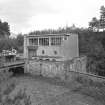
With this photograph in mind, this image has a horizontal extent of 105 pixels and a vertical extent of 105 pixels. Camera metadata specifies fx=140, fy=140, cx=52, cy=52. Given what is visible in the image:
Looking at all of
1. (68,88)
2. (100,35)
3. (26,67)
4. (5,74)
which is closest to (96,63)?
(100,35)

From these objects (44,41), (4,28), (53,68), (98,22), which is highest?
(4,28)

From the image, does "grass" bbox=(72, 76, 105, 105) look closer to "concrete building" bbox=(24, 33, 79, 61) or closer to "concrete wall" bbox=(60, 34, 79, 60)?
"concrete wall" bbox=(60, 34, 79, 60)

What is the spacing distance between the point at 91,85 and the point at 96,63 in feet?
27.7

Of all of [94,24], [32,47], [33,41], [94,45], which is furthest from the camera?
[94,24]

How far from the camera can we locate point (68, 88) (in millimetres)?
15039

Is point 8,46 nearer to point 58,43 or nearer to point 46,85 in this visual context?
point 58,43

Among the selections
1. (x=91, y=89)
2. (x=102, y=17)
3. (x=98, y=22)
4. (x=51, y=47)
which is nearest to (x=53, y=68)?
(x=51, y=47)

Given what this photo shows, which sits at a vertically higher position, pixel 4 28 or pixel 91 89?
pixel 4 28

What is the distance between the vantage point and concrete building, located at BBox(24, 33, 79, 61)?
72.0ft

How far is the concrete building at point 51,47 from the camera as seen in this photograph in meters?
21.9

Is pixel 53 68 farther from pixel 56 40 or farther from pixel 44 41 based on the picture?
pixel 44 41

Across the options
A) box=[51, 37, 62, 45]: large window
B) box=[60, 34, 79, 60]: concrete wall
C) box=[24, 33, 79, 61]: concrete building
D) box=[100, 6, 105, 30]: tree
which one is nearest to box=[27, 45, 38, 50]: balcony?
box=[24, 33, 79, 61]: concrete building

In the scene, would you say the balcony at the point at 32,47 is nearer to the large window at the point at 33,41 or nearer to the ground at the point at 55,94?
the large window at the point at 33,41

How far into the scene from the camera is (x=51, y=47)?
22.8 m
